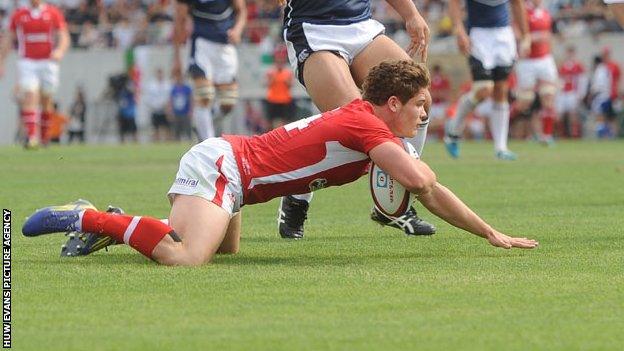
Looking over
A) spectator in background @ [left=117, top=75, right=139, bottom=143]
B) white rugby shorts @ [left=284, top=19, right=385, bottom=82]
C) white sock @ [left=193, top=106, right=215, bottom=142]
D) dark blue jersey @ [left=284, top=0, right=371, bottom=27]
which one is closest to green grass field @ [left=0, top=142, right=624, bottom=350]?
white rugby shorts @ [left=284, top=19, right=385, bottom=82]

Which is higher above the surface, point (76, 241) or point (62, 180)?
point (76, 241)

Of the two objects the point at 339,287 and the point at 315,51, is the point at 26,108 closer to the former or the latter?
the point at 315,51

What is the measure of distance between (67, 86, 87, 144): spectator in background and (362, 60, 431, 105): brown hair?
28468 mm

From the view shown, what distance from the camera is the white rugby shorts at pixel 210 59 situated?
17.8 m

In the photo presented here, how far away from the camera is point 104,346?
4.73 metres

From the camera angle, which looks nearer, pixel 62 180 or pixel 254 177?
pixel 254 177

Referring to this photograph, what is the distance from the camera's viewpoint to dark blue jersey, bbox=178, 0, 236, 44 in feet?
57.9

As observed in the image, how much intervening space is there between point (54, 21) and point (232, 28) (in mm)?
6346

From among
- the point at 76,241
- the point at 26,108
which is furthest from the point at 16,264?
the point at 26,108

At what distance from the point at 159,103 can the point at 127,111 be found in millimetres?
899

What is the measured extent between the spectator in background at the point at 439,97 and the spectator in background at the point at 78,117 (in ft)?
30.4

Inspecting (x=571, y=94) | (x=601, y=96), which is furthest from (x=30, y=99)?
(x=571, y=94)

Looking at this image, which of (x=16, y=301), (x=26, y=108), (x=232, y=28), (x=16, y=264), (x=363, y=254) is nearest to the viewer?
(x=16, y=301)

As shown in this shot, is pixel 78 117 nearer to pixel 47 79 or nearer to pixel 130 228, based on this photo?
pixel 47 79
